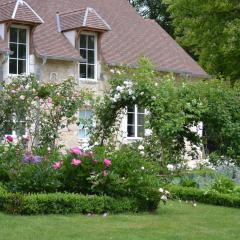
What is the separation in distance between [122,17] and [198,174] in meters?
16.2

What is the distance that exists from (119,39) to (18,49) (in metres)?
5.89

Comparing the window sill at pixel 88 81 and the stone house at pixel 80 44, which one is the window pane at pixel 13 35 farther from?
the window sill at pixel 88 81

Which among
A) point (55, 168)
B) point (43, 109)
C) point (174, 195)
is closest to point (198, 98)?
point (174, 195)

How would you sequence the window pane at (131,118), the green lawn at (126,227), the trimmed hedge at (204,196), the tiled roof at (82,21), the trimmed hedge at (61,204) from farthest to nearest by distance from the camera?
the window pane at (131,118)
the tiled roof at (82,21)
the trimmed hedge at (204,196)
the trimmed hedge at (61,204)
the green lawn at (126,227)

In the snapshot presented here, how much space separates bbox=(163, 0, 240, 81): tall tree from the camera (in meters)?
29.5

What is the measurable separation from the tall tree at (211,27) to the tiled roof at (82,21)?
16.6ft

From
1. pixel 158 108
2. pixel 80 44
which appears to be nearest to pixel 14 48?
pixel 80 44

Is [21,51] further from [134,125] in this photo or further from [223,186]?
[223,186]

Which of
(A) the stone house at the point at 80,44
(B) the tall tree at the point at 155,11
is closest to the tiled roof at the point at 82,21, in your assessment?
(A) the stone house at the point at 80,44

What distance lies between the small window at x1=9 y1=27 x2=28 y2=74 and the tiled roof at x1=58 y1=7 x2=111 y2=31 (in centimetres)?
227

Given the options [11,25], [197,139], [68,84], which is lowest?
[197,139]

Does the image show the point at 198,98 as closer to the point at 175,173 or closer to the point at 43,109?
the point at 175,173

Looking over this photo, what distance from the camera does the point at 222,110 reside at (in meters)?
16.5

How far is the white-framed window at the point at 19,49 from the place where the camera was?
25.6m
